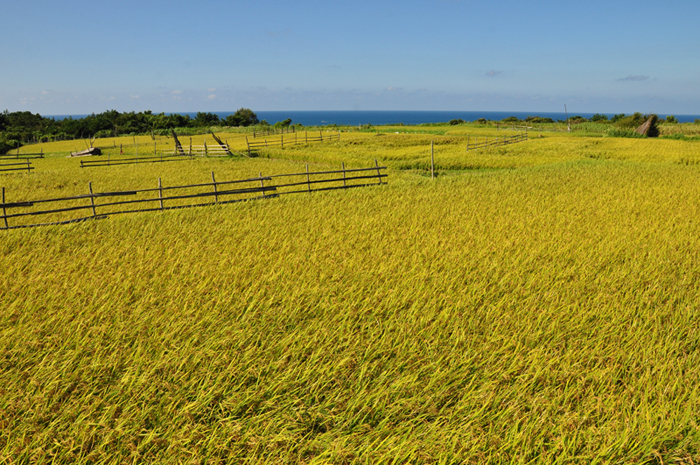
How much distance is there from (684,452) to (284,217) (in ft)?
31.0

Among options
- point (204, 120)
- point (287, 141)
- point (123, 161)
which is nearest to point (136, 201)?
point (123, 161)

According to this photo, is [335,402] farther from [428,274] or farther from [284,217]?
[284,217]

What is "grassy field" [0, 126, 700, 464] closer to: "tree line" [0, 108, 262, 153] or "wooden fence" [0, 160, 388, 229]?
"wooden fence" [0, 160, 388, 229]

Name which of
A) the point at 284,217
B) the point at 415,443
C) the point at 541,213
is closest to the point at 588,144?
the point at 541,213

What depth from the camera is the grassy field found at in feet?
10.9

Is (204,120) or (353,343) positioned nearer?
(353,343)

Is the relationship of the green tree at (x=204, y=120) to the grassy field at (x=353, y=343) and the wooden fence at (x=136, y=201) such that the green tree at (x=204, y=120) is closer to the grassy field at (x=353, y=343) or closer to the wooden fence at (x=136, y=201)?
the wooden fence at (x=136, y=201)

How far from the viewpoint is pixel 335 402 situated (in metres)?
3.74

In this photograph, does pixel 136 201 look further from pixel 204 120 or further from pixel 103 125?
pixel 204 120

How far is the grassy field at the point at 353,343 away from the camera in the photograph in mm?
3309

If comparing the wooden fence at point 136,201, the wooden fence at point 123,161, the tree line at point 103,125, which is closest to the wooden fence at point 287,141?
the wooden fence at point 123,161

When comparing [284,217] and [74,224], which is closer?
[74,224]

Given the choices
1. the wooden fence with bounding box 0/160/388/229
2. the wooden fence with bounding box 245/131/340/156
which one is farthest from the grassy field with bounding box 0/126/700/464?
the wooden fence with bounding box 245/131/340/156

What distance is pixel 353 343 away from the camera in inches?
189
